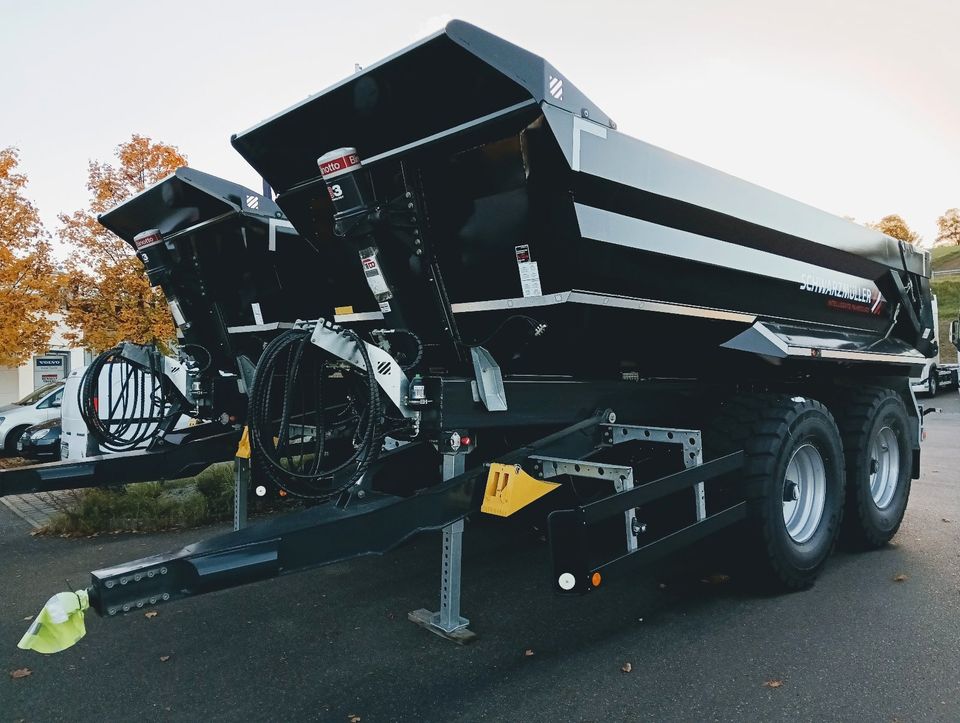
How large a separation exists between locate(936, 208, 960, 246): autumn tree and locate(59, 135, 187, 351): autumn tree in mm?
63263

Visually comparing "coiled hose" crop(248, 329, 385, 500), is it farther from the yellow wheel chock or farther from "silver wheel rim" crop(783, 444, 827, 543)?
"silver wheel rim" crop(783, 444, 827, 543)

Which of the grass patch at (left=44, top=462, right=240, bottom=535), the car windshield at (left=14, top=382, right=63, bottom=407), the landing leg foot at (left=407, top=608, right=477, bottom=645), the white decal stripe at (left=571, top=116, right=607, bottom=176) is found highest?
the white decal stripe at (left=571, top=116, right=607, bottom=176)

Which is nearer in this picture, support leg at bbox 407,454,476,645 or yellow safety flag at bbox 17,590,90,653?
yellow safety flag at bbox 17,590,90,653

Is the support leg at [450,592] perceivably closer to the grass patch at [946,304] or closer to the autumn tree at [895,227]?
the grass patch at [946,304]

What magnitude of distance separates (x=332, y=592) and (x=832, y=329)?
4031mm

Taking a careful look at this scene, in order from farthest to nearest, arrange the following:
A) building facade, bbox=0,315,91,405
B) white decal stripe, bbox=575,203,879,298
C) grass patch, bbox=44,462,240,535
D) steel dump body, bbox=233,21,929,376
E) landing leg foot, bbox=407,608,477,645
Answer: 1. building facade, bbox=0,315,91,405
2. grass patch, bbox=44,462,240,535
3. landing leg foot, bbox=407,608,477,645
4. white decal stripe, bbox=575,203,879,298
5. steel dump body, bbox=233,21,929,376

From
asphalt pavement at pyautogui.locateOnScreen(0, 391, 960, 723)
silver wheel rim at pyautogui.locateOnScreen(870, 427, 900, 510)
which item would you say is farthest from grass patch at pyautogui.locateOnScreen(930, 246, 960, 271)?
asphalt pavement at pyautogui.locateOnScreen(0, 391, 960, 723)

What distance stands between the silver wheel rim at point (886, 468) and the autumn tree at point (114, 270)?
10100 millimetres

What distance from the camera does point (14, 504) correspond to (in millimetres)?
7781

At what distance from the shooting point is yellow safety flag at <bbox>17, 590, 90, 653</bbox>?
7.32 ft

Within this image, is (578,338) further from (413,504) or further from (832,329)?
(832,329)

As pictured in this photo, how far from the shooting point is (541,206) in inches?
131

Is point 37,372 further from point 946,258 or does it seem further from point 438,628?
point 946,258

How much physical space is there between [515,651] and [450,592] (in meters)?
0.44
